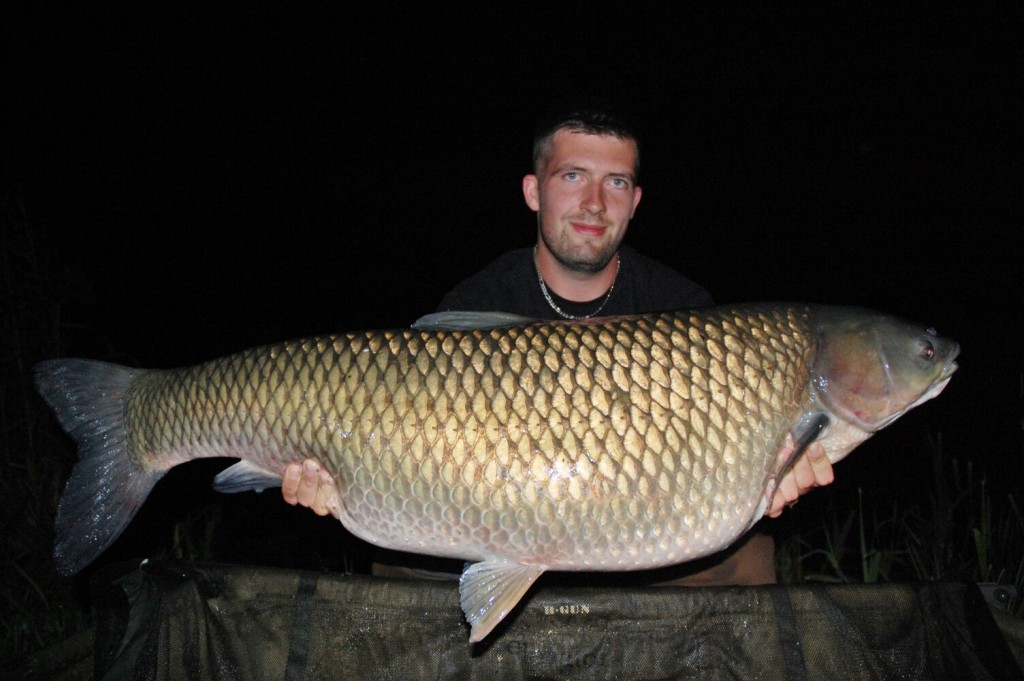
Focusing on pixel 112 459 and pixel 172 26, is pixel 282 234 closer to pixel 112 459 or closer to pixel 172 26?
pixel 172 26

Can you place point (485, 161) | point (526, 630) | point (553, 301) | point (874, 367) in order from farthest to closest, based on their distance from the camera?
1. point (485, 161)
2. point (553, 301)
3. point (526, 630)
4. point (874, 367)

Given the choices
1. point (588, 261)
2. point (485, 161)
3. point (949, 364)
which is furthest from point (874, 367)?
point (485, 161)

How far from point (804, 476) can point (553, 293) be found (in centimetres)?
85

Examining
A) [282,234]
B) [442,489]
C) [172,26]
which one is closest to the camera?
[442,489]

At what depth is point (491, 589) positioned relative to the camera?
1296mm

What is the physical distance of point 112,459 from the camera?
1460 mm

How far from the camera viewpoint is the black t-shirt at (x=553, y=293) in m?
2.00

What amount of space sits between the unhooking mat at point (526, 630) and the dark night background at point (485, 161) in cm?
162

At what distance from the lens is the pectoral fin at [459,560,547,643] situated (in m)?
1.26

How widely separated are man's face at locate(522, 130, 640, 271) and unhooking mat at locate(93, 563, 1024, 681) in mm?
865

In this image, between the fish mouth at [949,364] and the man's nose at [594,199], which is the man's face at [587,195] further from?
the fish mouth at [949,364]

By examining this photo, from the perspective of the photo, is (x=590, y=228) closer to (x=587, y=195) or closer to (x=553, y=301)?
(x=587, y=195)

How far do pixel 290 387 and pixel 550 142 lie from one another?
1.01 meters

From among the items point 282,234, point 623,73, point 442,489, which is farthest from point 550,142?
point 623,73
